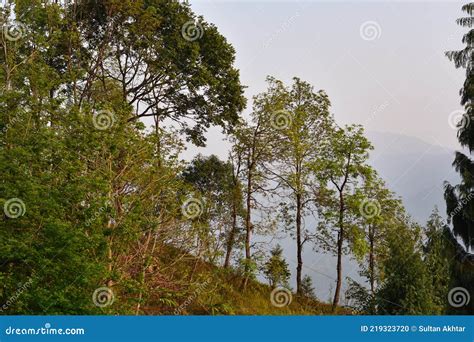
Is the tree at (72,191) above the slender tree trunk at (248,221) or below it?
below

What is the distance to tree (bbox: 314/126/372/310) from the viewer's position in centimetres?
2695

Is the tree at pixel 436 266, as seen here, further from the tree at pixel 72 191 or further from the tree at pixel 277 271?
the tree at pixel 277 271

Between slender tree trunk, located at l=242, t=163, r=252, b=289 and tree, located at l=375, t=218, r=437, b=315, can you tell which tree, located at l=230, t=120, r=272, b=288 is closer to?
slender tree trunk, located at l=242, t=163, r=252, b=289

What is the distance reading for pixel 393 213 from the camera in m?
30.1

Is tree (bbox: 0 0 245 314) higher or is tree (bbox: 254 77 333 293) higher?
tree (bbox: 254 77 333 293)

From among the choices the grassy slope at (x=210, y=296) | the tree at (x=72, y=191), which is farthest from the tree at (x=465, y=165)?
the tree at (x=72, y=191)

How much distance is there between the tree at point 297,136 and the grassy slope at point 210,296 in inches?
111

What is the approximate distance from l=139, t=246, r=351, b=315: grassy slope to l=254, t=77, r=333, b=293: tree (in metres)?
2.81

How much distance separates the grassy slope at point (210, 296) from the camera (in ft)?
46.2

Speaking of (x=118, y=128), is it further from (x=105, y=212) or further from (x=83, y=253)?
(x=83, y=253)

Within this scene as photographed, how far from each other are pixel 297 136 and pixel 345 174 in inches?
138

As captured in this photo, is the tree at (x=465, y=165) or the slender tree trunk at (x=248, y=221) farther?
the slender tree trunk at (x=248, y=221)

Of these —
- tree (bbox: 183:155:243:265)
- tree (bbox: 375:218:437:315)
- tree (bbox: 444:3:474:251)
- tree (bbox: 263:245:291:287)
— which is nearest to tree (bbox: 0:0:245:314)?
tree (bbox: 183:155:243:265)

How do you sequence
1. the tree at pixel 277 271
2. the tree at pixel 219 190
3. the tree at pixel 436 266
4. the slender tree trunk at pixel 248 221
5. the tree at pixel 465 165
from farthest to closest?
the tree at pixel 277 271, the slender tree trunk at pixel 248 221, the tree at pixel 465 165, the tree at pixel 219 190, the tree at pixel 436 266
